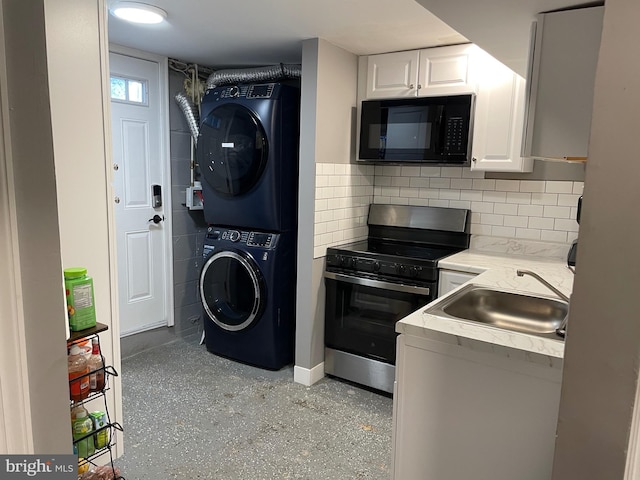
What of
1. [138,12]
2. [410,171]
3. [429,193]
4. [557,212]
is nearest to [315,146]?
[410,171]

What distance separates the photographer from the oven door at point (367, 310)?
2832 mm

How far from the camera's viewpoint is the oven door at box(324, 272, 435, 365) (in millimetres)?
2832

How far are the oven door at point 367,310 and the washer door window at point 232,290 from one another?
0.51 meters

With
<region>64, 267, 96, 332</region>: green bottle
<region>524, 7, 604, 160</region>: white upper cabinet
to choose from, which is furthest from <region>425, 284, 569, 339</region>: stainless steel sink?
<region>64, 267, 96, 332</region>: green bottle

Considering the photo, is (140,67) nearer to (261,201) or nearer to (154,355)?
(261,201)

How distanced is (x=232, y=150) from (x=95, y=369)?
188 centimetres

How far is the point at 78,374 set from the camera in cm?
160

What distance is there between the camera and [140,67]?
335cm

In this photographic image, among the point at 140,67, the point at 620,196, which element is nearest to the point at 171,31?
the point at 140,67

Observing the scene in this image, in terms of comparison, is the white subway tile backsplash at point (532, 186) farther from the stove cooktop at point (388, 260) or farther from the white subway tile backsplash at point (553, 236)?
the stove cooktop at point (388, 260)

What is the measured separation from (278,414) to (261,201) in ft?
4.43

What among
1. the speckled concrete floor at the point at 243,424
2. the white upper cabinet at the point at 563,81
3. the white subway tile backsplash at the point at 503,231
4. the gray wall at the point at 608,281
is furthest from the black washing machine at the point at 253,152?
the gray wall at the point at 608,281

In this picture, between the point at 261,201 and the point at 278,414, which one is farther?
the point at 261,201

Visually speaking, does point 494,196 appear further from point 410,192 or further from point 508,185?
point 410,192
